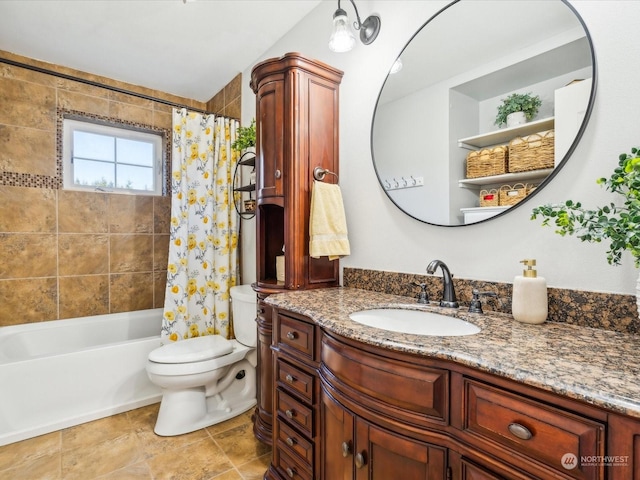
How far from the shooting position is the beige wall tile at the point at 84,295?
2621 millimetres

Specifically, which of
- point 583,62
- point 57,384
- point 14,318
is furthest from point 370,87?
point 14,318

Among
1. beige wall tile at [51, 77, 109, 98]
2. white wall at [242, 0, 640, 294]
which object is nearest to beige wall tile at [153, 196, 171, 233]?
beige wall tile at [51, 77, 109, 98]

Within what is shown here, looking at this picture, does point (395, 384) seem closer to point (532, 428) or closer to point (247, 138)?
point (532, 428)

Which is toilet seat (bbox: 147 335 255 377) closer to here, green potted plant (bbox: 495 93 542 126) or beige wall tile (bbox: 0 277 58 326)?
beige wall tile (bbox: 0 277 58 326)

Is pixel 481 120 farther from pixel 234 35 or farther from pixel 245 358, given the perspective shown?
pixel 245 358

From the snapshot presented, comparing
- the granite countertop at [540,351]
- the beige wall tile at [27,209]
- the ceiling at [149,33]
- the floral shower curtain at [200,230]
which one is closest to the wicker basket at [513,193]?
the granite countertop at [540,351]

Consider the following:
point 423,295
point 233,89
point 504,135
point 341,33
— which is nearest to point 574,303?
point 423,295

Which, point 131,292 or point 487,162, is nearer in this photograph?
point 487,162

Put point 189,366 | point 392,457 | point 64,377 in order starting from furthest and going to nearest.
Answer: point 64,377
point 189,366
point 392,457

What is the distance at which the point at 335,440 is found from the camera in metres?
1.03

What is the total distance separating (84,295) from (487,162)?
303 centimetres

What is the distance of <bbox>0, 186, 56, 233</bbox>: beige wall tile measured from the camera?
2.41 meters

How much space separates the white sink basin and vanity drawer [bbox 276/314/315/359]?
7.2 inches

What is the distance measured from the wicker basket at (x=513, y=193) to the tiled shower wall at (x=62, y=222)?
7.66ft
